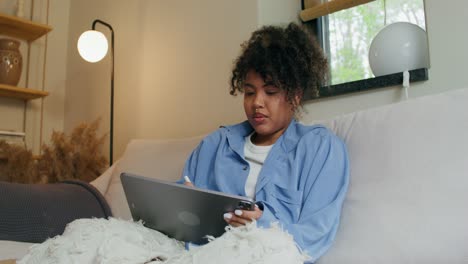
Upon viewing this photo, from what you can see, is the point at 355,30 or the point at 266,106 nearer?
the point at 266,106

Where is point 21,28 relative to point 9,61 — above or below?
above

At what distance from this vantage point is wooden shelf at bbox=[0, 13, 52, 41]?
2305 millimetres

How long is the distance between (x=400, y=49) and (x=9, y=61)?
196cm

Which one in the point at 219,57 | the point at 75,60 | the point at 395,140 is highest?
the point at 75,60

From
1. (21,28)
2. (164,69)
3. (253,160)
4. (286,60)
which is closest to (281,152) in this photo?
(253,160)

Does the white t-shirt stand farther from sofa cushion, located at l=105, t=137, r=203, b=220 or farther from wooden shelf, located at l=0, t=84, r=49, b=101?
wooden shelf, located at l=0, t=84, r=49, b=101

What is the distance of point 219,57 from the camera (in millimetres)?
1766

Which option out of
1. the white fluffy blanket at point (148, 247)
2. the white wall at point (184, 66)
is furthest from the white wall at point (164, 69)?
the white fluffy blanket at point (148, 247)

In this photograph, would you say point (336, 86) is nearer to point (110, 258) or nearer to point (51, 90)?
point (110, 258)

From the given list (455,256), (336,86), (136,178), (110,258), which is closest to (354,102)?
(336,86)

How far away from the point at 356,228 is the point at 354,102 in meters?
0.60

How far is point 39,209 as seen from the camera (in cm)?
120

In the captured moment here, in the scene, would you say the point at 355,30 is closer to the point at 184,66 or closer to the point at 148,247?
the point at 184,66

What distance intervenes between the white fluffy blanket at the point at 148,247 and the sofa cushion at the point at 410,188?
0.77 ft
